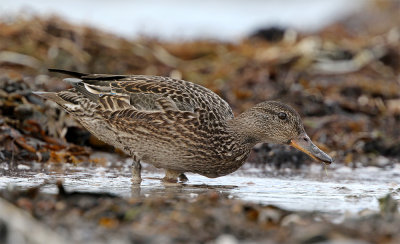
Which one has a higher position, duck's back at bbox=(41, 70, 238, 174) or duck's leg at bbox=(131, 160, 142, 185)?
duck's back at bbox=(41, 70, 238, 174)

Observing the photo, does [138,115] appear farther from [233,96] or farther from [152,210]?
[233,96]

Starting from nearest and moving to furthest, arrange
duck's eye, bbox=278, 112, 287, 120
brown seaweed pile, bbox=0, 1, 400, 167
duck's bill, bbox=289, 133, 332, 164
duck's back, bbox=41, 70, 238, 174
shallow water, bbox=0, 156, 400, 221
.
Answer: shallow water, bbox=0, 156, 400, 221 → duck's back, bbox=41, 70, 238, 174 → duck's bill, bbox=289, 133, 332, 164 → duck's eye, bbox=278, 112, 287, 120 → brown seaweed pile, bbox=0, 1, 400, 167

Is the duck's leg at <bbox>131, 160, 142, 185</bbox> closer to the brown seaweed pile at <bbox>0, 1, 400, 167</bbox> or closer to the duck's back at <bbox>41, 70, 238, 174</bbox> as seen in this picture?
the duck's back at <bbox>41, 70, 238, 174</bbox>

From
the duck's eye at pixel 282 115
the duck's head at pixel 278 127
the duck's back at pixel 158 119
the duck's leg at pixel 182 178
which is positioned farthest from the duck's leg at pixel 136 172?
the duck's eye at pixel 282 115

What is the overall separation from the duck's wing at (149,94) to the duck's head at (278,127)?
0.25 m

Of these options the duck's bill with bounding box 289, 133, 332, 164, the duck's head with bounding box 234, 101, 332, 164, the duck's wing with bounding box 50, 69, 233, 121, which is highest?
the duck's wing with bounding box 50, 69, 233, 121

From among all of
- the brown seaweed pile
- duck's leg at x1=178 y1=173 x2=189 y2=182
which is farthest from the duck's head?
the brown seaweed pile

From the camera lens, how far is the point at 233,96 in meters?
9.92

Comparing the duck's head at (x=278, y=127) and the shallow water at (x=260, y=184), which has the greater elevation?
the duck's head at (x=278, y=127)

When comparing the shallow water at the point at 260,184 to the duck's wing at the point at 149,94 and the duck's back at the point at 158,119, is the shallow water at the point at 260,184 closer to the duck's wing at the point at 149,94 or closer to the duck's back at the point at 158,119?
the duck's back at the point at 158,119

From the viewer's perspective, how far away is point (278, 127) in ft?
20.4

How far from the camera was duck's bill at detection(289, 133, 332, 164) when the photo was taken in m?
6.08

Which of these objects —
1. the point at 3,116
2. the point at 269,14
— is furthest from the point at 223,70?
the point at 269,14

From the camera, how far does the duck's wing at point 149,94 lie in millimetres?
5918
